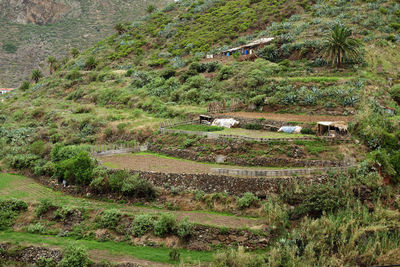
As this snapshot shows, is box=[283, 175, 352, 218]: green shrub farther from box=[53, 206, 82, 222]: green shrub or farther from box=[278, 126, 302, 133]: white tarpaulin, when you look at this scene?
box=[53, 206, 82, 222]: green shrub

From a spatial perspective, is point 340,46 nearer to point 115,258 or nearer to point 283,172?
point 283,172

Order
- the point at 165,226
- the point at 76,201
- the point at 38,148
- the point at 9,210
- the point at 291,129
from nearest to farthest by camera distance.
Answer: the point at 165,226
the point at 9,210
the point at 76,201
the point at 291,129
the point at 38,148

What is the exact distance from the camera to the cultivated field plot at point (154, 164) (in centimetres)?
2289

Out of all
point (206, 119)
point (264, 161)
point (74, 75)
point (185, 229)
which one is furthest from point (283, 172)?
point (74, 75)

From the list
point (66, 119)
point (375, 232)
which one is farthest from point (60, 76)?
point (375, 232)

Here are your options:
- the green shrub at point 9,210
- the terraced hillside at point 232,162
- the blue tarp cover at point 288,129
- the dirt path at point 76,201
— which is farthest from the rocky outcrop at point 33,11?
the blue tarp cover at point 288,129

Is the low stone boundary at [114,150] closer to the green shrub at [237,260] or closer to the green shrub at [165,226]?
the green shrub at [165,226]

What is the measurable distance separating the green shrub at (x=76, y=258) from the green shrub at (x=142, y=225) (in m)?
3.02

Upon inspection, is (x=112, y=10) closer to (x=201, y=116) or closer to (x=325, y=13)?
(x=325, y=13)

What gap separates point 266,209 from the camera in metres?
18.3

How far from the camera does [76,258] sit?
15.7 metres

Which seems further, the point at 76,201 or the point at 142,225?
the point at 76,201

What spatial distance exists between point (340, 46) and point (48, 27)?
103 m

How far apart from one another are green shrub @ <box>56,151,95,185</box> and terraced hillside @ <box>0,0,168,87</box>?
74427 mm
